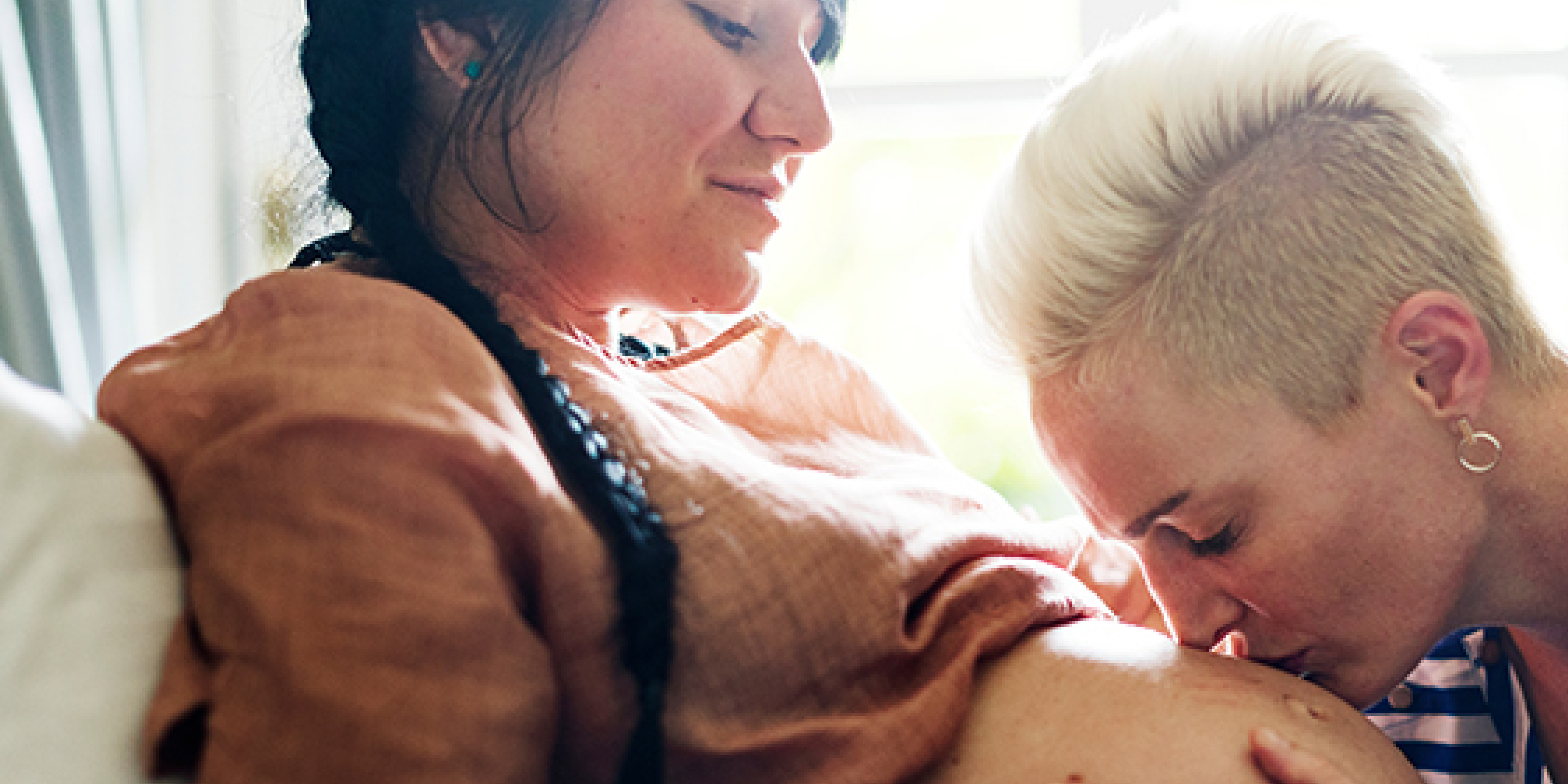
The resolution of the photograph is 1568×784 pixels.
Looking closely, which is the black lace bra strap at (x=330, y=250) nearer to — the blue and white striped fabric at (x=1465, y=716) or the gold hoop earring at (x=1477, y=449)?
the gold hoop earring at (x=1477, y=449)

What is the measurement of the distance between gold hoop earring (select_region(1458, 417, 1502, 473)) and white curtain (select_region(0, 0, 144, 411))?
143cm

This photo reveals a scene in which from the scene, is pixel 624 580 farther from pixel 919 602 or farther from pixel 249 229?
pixel 249 229

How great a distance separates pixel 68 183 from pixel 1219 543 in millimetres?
1439

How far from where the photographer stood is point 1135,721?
0.93m

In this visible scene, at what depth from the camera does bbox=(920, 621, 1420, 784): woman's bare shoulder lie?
901 mm

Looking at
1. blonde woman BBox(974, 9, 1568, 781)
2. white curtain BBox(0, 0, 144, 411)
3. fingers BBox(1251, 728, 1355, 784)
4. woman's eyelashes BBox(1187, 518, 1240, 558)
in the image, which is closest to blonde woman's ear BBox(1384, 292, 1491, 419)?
blonde woman BBox(974, 9, 1568, 781)

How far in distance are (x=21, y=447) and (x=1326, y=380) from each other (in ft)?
3.11

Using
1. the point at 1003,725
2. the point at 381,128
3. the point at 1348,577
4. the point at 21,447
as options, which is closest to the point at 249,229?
the point at 381,128

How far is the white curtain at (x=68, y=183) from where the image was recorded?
132cm

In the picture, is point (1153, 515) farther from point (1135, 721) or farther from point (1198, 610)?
point (1135, 721)

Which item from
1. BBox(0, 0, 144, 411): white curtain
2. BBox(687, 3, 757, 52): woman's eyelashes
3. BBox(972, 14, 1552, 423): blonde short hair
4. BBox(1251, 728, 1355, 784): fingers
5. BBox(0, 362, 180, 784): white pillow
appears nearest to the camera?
BBox(0, 362, 180, 784): white pillow

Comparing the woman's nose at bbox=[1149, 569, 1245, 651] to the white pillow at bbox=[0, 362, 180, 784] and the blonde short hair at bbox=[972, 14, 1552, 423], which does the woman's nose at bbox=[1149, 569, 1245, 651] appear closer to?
the blonde short hair at bbox=[972, 14, 1552, 423]

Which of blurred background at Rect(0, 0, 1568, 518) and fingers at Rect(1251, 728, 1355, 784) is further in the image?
blurred background at Rect(0, 0, 1568, 518)

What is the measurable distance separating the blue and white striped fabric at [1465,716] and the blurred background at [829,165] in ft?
1.28
